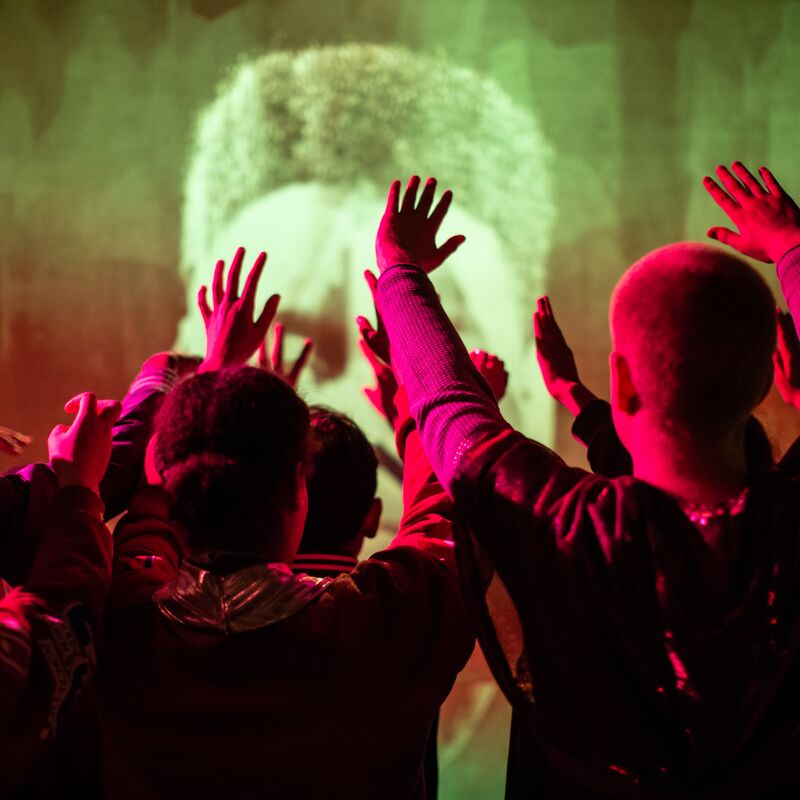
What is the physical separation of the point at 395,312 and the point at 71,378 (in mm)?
1605

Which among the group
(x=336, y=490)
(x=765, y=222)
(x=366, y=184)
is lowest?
(x=336, y=490)

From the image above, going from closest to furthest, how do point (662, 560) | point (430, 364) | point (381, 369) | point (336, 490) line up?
point (662, 560)
point (430, 364)
point (336, 490)
point (381, 369)

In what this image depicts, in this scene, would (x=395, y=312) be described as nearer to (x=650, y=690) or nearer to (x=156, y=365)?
(x=650, y=690)

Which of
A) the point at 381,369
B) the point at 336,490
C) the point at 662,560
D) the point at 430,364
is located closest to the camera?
the point at 662,560

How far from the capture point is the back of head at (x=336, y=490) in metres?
1.02

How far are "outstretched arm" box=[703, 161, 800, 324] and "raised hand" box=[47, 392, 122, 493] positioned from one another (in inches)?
25.0

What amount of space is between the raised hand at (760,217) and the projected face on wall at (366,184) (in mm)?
1251

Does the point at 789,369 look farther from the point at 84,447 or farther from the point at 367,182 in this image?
the point at 367,182

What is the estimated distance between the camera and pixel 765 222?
2.87 ft

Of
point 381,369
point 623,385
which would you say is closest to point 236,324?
point 381,369

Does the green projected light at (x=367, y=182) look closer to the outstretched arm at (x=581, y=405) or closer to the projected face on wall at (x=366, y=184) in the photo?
the projected face on wall at (x=366, y=184)

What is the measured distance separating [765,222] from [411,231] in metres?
0.35

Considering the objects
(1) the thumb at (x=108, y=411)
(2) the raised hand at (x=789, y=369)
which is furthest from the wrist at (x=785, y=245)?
(1) the thumb at (x=108, y=411)

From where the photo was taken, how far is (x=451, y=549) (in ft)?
2.76
